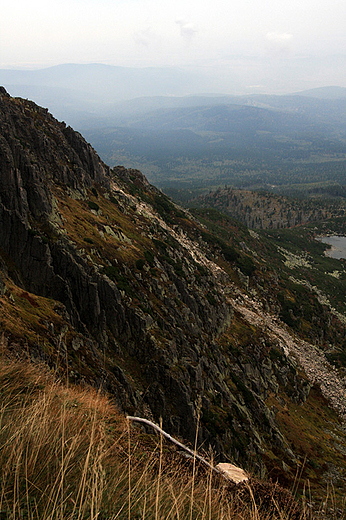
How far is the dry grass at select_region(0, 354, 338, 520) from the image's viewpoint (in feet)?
12.1

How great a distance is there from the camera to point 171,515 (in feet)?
13.4

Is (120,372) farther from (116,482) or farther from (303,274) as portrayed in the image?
(303,274)

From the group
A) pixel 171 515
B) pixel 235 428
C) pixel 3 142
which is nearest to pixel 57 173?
pixel 3 142

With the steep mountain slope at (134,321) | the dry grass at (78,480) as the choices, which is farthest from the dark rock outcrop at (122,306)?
the dry grass at (78,480)

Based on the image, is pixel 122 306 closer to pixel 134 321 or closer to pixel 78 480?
pixel 134 321

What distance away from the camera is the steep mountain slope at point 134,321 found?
80.3ft

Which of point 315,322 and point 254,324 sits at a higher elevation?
point 254,324

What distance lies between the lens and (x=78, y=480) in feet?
13.7

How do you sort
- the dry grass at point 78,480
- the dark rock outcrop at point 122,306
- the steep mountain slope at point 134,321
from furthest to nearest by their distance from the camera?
the dark rock outcrop at point 122,306 < the steep mountain slope at point 134,321 < the dry grass at point 78,480

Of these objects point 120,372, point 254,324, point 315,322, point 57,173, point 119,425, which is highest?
point 57,173

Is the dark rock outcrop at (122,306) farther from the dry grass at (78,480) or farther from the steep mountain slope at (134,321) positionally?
the dry grass at (78,480)

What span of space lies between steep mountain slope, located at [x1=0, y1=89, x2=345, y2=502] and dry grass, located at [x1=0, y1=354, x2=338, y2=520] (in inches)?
176

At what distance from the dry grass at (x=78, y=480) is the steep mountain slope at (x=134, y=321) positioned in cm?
447

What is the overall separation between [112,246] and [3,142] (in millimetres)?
15657
